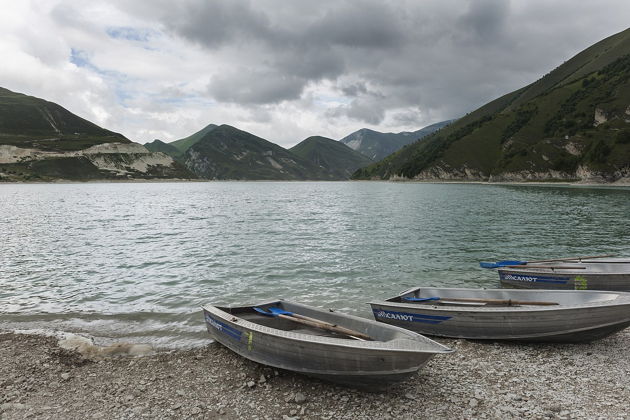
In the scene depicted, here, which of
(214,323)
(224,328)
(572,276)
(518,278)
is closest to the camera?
(224,328)

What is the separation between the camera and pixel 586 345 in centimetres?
1199

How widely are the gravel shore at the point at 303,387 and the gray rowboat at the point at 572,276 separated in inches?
185

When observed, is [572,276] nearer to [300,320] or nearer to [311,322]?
[311,322]

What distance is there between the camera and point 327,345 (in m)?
8.78

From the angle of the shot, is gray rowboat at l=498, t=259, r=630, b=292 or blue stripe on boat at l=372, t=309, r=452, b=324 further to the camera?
gray rowboat at l=498, t=259, r=630, b=292

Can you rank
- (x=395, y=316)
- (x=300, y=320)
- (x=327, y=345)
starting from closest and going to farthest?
1. (x=327, y=345)
2. (x=300, y=320)
3. (x=395, y=316)

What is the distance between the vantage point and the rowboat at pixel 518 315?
36.8 ft

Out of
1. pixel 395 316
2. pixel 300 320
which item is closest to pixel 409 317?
pixel 395 316

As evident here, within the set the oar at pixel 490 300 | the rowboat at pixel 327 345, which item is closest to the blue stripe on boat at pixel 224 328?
the rowboat at pixel 327 345

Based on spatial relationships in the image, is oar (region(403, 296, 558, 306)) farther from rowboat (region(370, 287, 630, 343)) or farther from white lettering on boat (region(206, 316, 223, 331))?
white lettering on boat (region(206, 316, 223, 331))

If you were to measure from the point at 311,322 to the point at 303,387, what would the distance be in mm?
2128

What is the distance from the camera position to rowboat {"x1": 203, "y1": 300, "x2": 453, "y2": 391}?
831 centimetres

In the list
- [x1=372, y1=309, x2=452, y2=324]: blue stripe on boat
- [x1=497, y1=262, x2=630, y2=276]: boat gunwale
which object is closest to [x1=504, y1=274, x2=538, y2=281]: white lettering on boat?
[x1=497, y1=262, x2=630, y2=276]: boat gunwale

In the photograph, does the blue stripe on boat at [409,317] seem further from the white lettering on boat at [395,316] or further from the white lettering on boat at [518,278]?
the white lettering on boat at [518,278]
